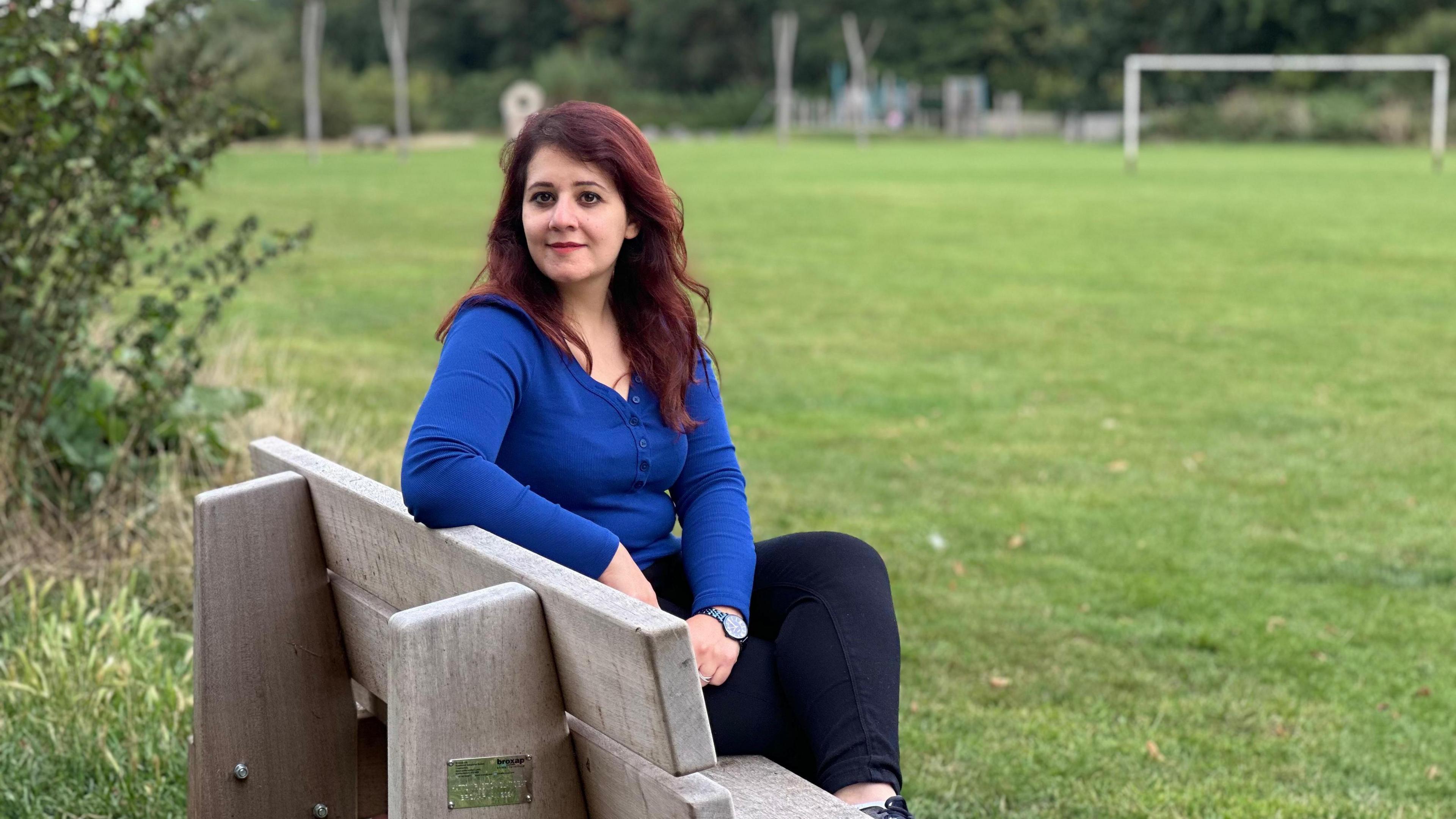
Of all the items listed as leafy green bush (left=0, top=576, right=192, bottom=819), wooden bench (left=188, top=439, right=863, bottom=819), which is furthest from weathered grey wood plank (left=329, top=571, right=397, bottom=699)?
leafy green bush (left=0, top=576, right=192, bottom=819)

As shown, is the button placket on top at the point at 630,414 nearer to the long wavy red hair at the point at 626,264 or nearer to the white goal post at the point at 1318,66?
the long wavy red hair at the point at 626,264

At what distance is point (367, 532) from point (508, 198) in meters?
0.70

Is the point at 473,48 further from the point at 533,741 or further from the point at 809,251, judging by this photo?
the point at 533,741

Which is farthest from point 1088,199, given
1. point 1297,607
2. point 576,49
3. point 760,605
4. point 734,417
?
point 576,49

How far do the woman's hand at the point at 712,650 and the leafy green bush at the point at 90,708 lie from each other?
1447mm

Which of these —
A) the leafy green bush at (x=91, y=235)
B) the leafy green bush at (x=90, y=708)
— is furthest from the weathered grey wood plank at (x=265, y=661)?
the leafy green bush at (x=91, y=235)

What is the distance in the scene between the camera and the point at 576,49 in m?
87.0

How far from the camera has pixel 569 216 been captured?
2537mm

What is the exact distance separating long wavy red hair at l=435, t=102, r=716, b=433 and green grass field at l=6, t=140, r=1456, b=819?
1408 millimetres

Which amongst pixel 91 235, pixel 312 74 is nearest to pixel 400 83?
Answer: pixel 312 74

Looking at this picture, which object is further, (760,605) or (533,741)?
(760,605)

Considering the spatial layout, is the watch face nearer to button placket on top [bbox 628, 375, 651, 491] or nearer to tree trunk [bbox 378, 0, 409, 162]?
button placket on top [bbox 628, 375, 651, 491]

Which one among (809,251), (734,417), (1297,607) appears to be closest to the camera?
(1297,607)

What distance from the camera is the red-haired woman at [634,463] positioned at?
7.64 ft
